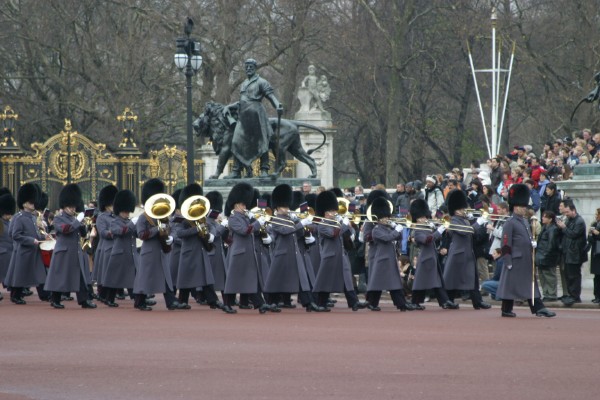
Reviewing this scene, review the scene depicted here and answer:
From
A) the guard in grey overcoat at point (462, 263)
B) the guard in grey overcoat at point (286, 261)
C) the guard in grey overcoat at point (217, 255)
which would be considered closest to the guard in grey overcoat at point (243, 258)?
the guard in grey overcoat at point (286, 261)

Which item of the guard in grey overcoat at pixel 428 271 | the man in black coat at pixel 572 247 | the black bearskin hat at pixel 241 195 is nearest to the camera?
the black bearskin hat at pixel 241 195

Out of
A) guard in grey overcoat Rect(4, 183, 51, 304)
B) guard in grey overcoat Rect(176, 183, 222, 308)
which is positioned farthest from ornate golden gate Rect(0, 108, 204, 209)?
guard in grey overcoat Rect(176, 183, 222, 308)

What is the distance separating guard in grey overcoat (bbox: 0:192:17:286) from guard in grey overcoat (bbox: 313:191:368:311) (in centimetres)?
412

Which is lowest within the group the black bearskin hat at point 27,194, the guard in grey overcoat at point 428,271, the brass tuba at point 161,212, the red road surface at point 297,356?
the red road surface at point 297,356

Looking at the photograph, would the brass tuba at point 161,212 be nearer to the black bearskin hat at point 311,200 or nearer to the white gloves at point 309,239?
the white gloves at point 309,239

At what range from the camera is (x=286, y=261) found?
57.1 feet

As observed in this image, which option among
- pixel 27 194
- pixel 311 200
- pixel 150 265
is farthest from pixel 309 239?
pixel 27 194

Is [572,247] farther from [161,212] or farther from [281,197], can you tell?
[161,212]

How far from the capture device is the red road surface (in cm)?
1041

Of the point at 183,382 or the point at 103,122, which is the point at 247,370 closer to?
the point at 183,382

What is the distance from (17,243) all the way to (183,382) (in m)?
8.42

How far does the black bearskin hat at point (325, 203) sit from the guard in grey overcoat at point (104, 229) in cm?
256

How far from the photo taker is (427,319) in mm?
16062

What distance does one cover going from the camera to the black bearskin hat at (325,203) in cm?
1789
